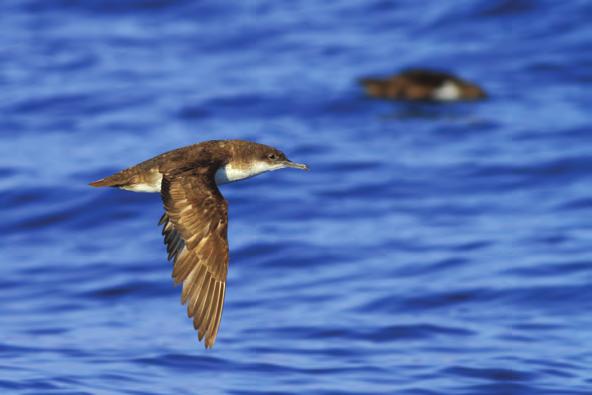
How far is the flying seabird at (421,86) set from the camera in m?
16.0

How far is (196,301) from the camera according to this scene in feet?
23.2

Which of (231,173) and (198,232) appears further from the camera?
(231,173)

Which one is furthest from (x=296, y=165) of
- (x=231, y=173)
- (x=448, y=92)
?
(x=448, y=92)

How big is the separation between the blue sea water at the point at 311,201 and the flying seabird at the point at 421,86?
0.62 feet

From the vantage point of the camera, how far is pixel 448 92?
1627 cm

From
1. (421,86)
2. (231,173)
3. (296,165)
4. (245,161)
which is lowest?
(231,173)

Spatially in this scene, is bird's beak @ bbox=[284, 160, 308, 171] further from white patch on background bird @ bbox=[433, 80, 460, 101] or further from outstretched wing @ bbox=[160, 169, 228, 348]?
white patch on background bird @ bbox=[433, 80, 460, 101]

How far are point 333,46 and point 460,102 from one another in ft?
8.58

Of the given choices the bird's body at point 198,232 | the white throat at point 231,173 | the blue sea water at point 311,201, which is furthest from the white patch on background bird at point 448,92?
the bird's body at point 198,232

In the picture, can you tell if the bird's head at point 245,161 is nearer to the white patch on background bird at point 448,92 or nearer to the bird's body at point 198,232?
the bird's body at point 198,232

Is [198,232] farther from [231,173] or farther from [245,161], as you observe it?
[245,161]

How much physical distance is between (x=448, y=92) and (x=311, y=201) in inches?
139

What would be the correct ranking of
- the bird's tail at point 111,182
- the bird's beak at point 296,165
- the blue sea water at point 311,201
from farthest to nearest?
the blue sea water at point 311,201, the bird's beak at point 296,165, the bird's tail at point 111,182

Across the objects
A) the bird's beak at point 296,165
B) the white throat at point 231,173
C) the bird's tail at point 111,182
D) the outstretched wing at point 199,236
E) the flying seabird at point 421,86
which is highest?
the flying seabird at point 421,86
